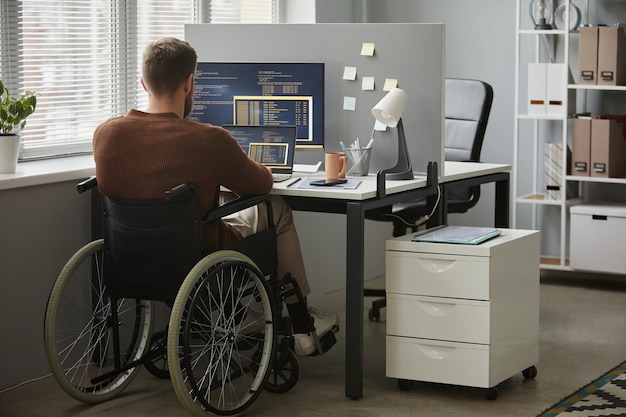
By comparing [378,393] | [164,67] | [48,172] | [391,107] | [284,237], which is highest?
[164,67]

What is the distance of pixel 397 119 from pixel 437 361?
85cm

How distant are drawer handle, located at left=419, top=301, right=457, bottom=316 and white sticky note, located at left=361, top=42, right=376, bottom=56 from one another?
97 centimetres

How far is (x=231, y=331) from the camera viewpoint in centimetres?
321

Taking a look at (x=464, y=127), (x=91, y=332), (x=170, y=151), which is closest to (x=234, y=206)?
(x=170, y=151)

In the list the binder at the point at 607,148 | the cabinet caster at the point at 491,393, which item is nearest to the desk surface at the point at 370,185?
the cabinet caster at the point at 491,393

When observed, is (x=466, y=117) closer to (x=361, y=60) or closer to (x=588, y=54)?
(x=588, y=54)

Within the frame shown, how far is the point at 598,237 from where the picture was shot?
16.5 ft

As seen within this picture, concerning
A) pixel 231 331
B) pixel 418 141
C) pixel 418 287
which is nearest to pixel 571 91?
pixel 418 141

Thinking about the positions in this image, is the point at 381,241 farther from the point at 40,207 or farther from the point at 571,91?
the point at 40,207

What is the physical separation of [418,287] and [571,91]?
7.00 feet

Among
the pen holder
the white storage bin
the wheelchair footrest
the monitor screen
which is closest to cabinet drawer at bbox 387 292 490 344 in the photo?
the wheelchair footrest

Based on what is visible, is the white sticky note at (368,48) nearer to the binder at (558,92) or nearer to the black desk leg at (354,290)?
the black desk leg at (354,290)

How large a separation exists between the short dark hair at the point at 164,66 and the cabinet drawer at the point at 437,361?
1092 millimetres

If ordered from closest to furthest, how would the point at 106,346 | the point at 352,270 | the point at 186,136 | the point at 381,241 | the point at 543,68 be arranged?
the point at 186,136, the point at 352,270, the point at 106,346, the point at 543,68, the point at 381,241
